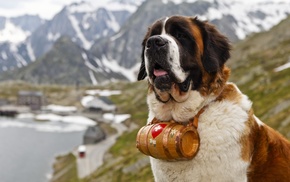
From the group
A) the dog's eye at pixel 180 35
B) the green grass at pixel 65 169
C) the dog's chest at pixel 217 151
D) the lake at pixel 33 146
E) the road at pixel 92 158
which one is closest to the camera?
the dog's chest at pixel 217 151

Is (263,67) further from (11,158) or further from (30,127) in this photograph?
(30,127)

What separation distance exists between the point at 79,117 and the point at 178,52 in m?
156

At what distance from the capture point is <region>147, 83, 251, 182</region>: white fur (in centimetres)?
606

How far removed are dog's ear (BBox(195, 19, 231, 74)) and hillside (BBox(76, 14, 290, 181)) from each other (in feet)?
0.82

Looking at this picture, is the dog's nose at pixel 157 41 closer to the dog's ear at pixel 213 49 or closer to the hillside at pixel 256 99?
the dog's ear at pixel 213 49

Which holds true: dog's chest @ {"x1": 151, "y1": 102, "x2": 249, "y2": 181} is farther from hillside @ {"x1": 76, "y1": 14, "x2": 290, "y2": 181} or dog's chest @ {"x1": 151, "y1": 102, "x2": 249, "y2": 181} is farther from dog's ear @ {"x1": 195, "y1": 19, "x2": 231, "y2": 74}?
hillside @ {"x1": 76, "y1": 14, "x2": 290, "y2": 181}

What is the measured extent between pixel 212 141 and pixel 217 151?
0.58 feet

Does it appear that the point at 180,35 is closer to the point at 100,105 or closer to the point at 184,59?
the point at 184,59

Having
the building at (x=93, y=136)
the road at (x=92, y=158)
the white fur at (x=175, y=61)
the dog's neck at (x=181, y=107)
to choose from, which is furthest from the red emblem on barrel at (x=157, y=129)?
the building at (x=93, y=136)

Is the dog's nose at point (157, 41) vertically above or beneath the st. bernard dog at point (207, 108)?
above

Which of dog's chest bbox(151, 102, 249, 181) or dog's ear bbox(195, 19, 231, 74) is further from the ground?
dog's ear bbox(195, 19, 231, 74)

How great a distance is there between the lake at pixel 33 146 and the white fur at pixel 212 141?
67.9m

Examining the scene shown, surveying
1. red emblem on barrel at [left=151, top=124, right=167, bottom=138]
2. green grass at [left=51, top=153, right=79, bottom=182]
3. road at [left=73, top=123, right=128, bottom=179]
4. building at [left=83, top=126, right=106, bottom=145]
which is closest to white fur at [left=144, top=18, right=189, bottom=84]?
red emblem on barrel at [left=151, top=124, right=167, bottom=138]

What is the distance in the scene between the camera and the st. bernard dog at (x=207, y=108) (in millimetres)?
6117
